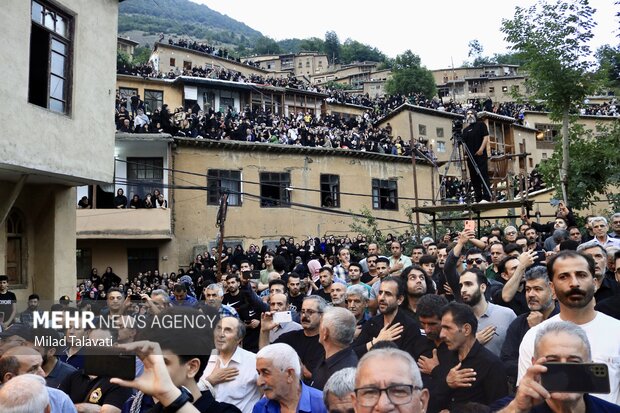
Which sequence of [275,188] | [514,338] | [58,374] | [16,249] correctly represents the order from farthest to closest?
[275,188] → [16,249] → [58,374] → [514,338]

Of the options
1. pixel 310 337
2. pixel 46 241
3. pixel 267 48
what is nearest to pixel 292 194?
pixel 46 241

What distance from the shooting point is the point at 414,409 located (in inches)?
114

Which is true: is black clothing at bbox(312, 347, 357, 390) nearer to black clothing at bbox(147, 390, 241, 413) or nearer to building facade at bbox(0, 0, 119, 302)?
black clothing at bbox(147, 390, 241, 413)

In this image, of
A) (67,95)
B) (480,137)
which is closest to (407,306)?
(480,137)

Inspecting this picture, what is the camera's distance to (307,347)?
19.4 ft

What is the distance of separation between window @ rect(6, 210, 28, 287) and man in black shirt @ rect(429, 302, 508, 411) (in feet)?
40.3

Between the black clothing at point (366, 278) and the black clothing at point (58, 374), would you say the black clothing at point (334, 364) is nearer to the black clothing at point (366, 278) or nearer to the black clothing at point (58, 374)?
the black clothing at point (58, 374)

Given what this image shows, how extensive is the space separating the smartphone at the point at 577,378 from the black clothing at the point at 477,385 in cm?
179

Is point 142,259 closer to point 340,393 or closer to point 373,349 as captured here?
point 340,393

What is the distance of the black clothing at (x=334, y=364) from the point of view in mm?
5012

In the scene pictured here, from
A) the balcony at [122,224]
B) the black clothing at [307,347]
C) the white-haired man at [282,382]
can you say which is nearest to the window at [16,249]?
the black clothing at [307,347]

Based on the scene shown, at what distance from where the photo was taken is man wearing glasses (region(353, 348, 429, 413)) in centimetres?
288

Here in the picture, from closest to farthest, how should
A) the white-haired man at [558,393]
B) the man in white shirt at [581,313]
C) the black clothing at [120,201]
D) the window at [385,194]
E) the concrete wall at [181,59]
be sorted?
the white-haired man at [558,393] → the man in white shirt at [581,313] → the black clothing at [120,201] → the window at [385,194] → the concrete wall at [181,59]

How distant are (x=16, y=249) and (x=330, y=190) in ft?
61.4
